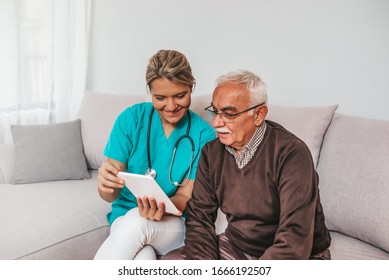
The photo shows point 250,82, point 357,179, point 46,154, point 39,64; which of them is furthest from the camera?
point 39,64

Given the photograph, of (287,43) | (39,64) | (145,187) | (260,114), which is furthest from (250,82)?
(39,64)

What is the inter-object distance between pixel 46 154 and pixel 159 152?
2.35 feet

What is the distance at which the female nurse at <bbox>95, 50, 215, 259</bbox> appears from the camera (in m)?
1.12

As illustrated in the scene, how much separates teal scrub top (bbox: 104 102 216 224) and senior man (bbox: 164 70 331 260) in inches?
5.6

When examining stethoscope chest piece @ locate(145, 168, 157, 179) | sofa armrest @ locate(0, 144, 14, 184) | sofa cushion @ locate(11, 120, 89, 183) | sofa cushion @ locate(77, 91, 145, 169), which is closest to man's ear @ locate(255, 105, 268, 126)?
stethoscope chest piece @ locate(145, 168, 157, 179)

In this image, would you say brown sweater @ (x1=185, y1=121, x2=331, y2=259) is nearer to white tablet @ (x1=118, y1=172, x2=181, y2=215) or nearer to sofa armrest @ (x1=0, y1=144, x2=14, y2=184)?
white tablet @ (x1=118, y1=172, x2=181, y2=215)

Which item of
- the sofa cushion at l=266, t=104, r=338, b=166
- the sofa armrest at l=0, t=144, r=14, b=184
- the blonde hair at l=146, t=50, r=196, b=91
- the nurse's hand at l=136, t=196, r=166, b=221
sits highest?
the blonde hair at l=146, t=50, r=196, b=91

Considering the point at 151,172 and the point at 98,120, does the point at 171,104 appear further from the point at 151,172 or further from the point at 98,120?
the point at 98,120

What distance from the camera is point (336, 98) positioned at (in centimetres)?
148

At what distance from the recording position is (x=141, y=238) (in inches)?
42.9

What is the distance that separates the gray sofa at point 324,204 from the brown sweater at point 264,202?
0.56ft

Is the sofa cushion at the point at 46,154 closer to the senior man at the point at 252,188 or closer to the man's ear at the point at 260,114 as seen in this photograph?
the senior man at the point at 252,188

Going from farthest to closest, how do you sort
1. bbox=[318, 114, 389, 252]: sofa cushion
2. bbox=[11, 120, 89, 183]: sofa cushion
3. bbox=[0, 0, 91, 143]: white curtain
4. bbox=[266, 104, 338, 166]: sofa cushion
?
bbox=[0, 0, 91, 143]: white curtain
bbox=[11, 120, 89, 183]: sofa cushion
bbox=[266, 104, 338, 166]: sofa cushion
bbox=[318, 114, 389, 252]: sofa cushion
